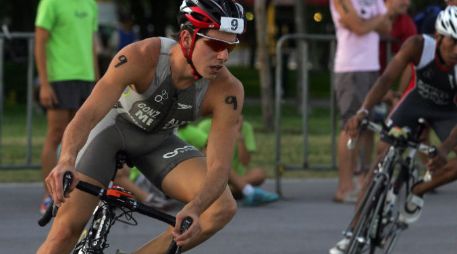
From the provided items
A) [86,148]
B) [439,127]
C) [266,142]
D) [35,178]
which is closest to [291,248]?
[439,127]

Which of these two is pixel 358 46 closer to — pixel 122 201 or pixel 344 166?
pixel 344 166

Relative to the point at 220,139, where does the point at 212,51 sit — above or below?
above

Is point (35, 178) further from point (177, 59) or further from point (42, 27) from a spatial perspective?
point (177, 59)

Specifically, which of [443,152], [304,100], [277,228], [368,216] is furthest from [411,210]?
[304,100]

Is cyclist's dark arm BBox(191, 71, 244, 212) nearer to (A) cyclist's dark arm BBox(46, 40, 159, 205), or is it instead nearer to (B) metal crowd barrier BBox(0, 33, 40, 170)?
(A) cyclist's dark arm BBox(46, 40, 159, 205)

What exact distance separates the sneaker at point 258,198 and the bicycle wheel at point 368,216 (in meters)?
3.36

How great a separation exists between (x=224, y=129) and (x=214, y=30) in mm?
584

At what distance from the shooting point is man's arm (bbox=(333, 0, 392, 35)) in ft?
39.3

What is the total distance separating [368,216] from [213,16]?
2746 mm

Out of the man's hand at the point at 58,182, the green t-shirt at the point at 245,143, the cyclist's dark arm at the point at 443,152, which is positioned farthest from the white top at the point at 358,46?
the man's hand at the point at 58,182

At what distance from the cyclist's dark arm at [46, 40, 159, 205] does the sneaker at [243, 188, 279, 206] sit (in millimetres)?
5475

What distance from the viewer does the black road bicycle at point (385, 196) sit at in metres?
8.48

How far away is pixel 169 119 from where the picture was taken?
6.72m

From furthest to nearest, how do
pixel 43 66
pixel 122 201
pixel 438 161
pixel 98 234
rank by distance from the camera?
1. pixel 43 66
2. pixel 438 161
3. pixel 98 234
4. pixel 122 201
